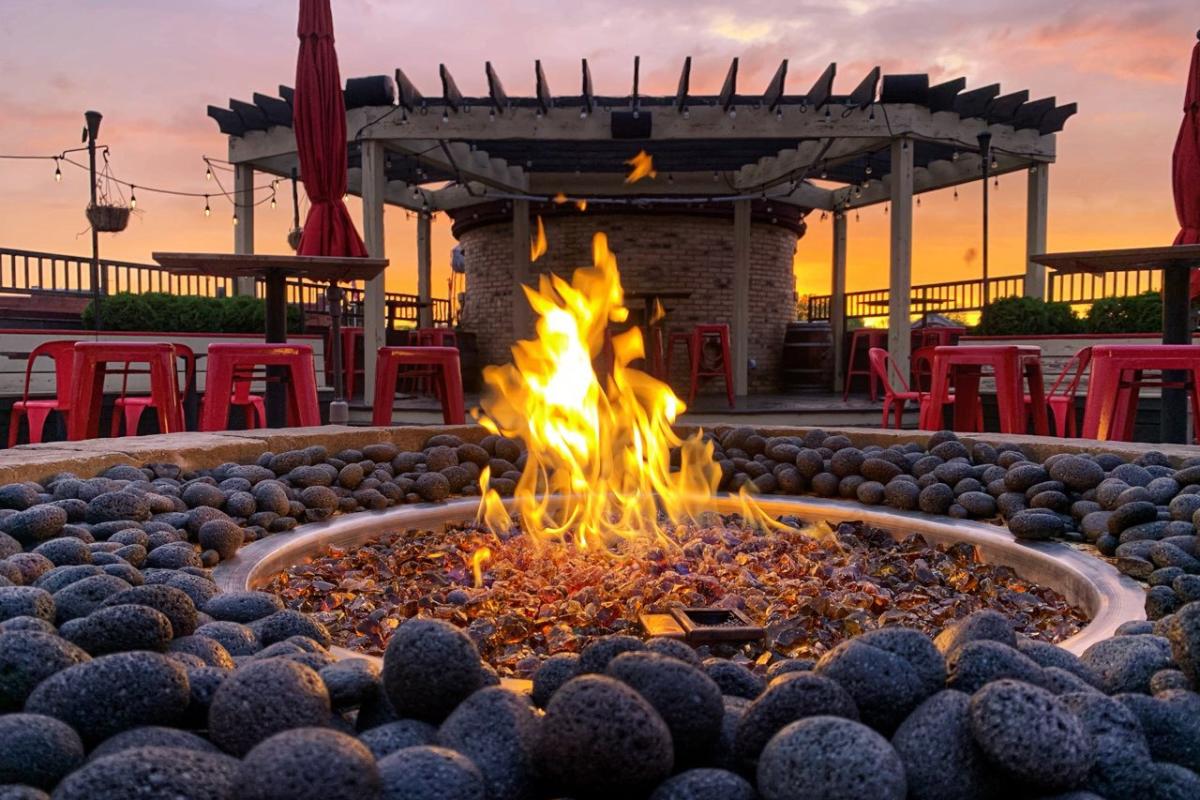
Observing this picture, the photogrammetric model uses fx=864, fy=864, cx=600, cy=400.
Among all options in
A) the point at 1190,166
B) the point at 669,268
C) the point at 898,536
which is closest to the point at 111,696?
the point at 898,536

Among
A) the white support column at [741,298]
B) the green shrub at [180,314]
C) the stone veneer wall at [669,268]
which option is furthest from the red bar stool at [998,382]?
the stone veneer wall at [669,268]

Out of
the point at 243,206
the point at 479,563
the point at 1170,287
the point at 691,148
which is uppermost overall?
the point at 691,148

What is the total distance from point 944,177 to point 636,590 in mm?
11409

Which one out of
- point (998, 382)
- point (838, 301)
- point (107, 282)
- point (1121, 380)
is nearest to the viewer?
point (1121, 380)

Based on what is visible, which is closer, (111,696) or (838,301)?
(111,696)

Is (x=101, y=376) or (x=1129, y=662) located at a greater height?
(x=101, y=376)

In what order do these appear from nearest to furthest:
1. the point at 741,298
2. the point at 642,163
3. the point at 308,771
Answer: the point at 308,771 < the point at 642,163 < the point at 741,298

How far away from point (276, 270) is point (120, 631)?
3.67 metres

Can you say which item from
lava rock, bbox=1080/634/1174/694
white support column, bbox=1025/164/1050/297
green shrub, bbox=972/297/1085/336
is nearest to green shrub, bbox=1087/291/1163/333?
green shrub, bbox=972/297/1085/336

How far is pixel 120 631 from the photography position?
1381mm

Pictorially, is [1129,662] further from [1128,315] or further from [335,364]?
[1128,315]

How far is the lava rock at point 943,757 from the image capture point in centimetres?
105

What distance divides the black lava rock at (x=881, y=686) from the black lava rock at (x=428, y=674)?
0.52 meters

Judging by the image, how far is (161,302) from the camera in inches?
321
